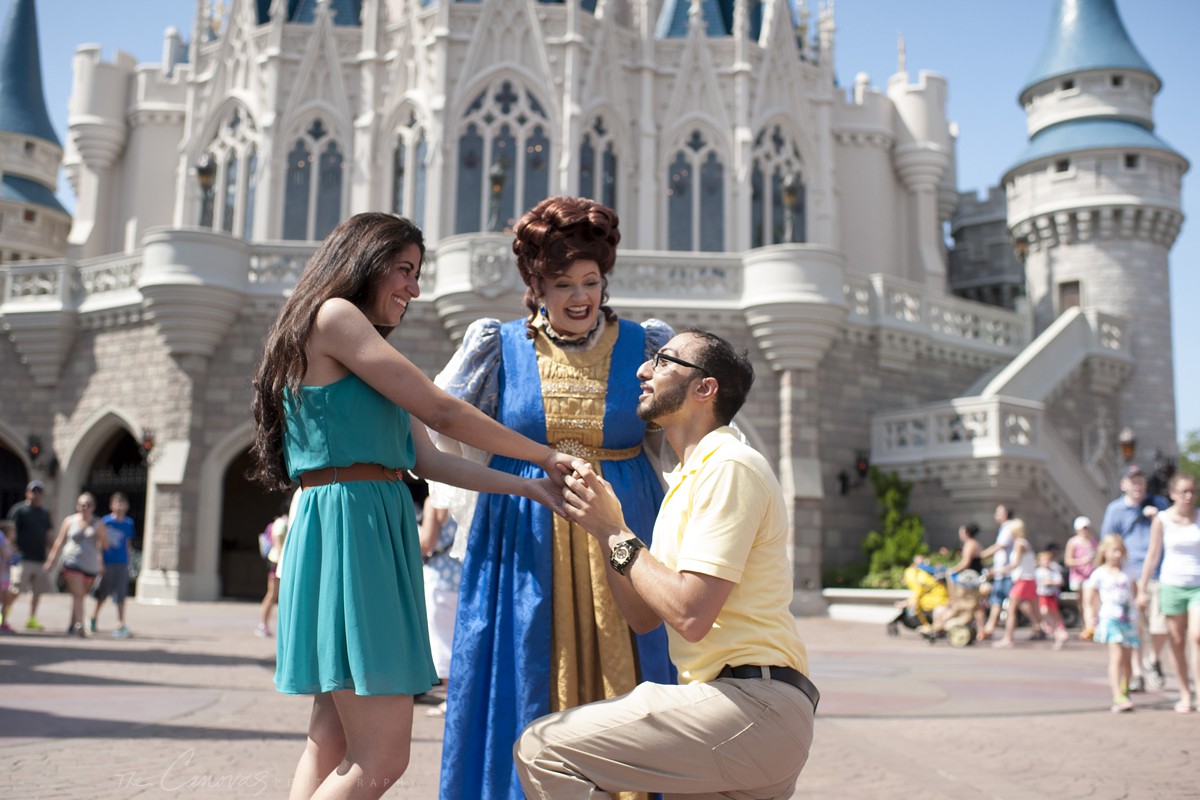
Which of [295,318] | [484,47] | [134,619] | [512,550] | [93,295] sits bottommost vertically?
[134,619]

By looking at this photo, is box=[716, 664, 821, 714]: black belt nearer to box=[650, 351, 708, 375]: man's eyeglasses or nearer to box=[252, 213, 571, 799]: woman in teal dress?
box=[252, 213, 571, 799]: woman in teal dress

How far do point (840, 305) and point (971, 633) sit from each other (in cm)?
586

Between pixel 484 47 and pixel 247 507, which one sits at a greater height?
pixel 484 47

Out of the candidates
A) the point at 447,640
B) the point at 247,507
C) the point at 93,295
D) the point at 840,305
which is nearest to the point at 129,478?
the point at 93,295

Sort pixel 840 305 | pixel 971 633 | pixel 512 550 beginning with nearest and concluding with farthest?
pixel 512 550 → pixel 971 633 → pixel 840 305

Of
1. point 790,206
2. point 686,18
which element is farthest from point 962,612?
point 686,18

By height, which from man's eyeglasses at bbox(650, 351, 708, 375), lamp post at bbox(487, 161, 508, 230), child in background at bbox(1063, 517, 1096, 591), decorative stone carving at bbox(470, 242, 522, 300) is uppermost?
lamp post at bbox(487, 161, 508, 230)

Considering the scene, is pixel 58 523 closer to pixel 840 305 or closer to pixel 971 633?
pixel 840 305

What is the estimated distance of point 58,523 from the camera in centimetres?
1714

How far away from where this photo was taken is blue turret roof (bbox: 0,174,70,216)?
2908 centimetres

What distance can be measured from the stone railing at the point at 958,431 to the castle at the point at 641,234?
1.9 inches

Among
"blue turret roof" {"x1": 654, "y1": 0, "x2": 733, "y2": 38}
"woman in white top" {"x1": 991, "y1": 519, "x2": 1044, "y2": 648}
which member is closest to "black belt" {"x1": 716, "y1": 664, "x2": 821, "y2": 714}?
"woman in white top" {"x1": 991, "y1": 519, "x2": 1044, "y2": 648}

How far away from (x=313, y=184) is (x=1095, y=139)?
15034 mm

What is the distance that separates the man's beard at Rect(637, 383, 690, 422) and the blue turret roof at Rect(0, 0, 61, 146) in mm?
32099
